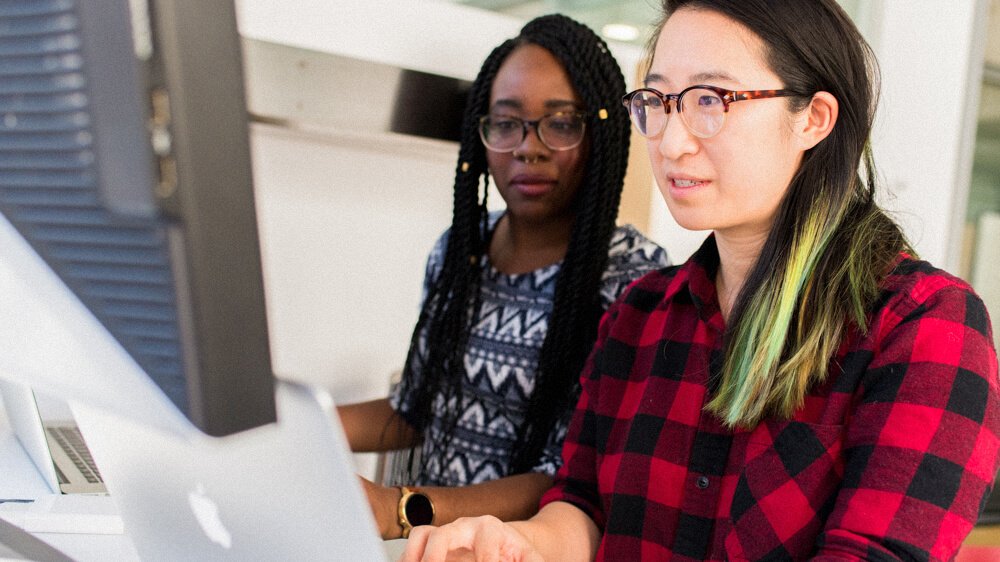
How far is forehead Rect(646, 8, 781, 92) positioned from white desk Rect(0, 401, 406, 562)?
2.11 ft

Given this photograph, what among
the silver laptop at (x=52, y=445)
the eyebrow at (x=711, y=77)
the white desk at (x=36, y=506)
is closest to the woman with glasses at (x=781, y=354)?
the eyebrow at (x=711, y=77)

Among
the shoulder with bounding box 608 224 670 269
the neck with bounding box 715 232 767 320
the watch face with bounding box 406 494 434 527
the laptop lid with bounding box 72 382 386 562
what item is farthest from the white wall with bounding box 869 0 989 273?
the laptop lid with bounding box 72 382 386 562

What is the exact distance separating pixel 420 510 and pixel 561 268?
0.49m

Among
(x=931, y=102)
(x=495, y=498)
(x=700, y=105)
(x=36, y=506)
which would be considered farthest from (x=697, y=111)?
(x=931, y=102)

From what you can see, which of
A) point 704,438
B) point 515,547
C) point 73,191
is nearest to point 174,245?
point 73,191

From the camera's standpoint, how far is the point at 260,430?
0.36m

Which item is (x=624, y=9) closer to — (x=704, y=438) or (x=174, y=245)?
(x=704, y=438)

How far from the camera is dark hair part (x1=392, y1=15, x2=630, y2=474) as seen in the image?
131 centimetres

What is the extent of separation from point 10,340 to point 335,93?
1.21 metres

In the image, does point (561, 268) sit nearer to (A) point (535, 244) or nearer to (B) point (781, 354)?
(A) point (535, 244)

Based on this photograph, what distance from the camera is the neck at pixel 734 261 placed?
0.95 m

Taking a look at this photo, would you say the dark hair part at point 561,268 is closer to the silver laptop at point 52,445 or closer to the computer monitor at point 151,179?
the silver laptop at point 52,445

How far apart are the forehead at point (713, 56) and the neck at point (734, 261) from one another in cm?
19

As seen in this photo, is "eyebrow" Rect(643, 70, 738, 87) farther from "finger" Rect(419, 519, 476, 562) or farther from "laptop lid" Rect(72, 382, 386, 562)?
"laptop lid" Rect(72, 382, 386, 562)
